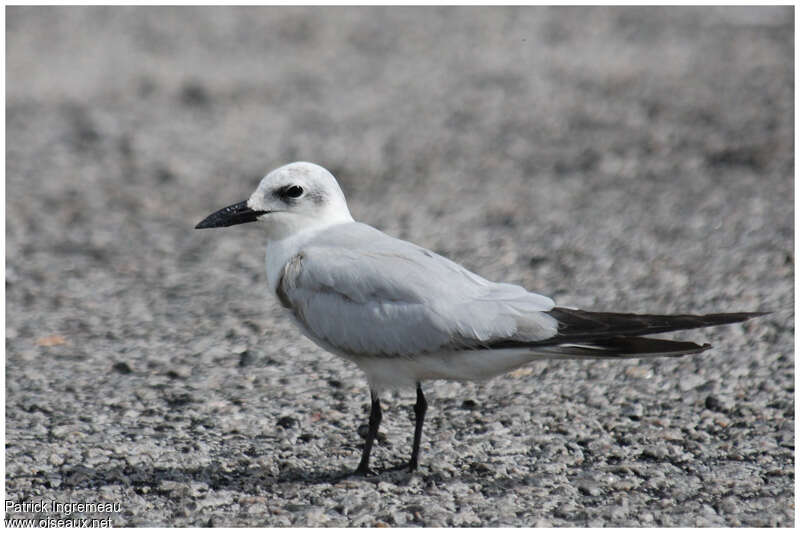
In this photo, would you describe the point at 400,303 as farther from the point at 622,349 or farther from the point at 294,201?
the point at 622,349

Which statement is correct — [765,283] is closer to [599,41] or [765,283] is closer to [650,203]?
[650,203]

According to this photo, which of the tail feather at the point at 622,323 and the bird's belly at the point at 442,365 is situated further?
the bird's belly at the point at 442,365

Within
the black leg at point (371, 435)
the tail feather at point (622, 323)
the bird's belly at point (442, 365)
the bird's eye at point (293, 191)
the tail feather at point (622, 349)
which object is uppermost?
the bird's eye at point (293, 191)

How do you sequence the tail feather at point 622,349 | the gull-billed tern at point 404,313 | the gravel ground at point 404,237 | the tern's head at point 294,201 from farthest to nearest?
the tern's head at point 294,201 → the gravel ground at point 404,237 → the gull-billed tern at point 404,313 → the tail feather at point 622,349

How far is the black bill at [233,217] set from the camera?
4.92 metres

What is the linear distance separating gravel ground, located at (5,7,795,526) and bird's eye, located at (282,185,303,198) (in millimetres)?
1098

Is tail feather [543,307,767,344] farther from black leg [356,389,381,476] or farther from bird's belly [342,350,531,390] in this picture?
black leg [356,389,381,476]

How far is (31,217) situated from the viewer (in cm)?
878

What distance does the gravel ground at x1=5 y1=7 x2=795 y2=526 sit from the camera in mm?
4664

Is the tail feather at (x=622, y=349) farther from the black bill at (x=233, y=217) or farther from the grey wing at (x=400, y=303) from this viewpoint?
the black bill at (x=233, y=217)

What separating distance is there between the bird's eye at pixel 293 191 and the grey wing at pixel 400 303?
298mm

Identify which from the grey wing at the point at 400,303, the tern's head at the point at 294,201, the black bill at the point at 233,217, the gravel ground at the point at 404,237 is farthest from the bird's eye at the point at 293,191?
the gravel ground at the point at 404,237

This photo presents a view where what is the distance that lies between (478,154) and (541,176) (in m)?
0.87

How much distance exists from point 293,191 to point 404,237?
346 cm
